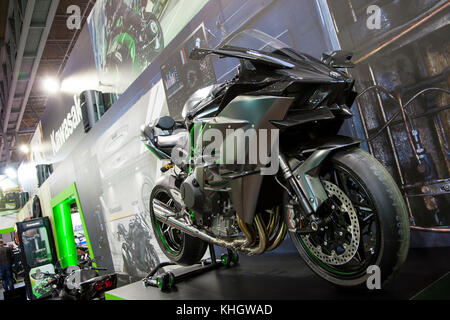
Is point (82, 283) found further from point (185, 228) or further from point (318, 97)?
point (318, 97)

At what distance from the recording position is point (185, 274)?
2.24 meters

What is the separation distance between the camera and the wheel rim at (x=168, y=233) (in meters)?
2.62

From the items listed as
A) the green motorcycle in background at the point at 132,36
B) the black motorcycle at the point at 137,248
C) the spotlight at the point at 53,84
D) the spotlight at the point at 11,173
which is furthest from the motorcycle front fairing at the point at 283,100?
the spotlight at the point at 11,173

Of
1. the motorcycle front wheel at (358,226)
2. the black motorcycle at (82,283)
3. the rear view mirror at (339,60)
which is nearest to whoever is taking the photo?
the motorcycle front wheel at (358,226)

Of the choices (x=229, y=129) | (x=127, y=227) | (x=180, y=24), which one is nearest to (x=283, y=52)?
(x=229, y=129)

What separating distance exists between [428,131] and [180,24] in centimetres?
248

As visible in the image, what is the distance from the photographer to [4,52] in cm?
1074

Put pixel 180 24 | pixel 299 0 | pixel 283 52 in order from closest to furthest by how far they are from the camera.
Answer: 1. pixel 283 52
2. pixel 299 0
3. pixel 180 24

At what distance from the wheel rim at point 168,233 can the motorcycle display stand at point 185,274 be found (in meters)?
0.27

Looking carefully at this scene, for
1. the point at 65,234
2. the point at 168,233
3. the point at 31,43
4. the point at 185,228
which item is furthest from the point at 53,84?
the point at 185,228

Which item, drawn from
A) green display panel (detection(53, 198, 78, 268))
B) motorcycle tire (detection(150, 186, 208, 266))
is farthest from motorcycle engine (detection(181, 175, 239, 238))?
green display panel (detection(53, 198, 78, 268))

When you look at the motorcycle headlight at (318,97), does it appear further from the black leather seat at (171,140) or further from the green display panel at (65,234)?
the green display panel at (65,234)

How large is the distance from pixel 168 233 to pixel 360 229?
1.79 meters
